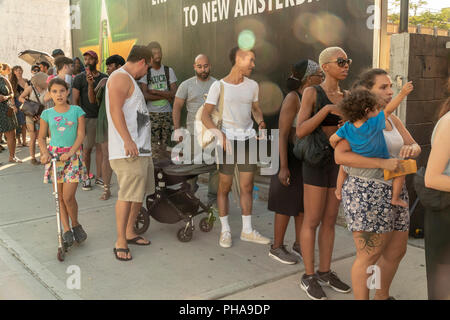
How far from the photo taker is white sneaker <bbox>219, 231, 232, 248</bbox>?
473cm

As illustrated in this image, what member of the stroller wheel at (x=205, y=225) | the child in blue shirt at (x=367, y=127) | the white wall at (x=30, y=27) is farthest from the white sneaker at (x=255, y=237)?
the white wall at (x=30, y=27)

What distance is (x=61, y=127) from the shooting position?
4551 mm

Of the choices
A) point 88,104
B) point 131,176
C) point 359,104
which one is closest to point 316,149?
point 359,104

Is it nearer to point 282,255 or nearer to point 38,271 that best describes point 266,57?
point 282,255

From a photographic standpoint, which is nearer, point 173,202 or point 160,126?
point 173,202

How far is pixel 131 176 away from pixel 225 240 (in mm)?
1192

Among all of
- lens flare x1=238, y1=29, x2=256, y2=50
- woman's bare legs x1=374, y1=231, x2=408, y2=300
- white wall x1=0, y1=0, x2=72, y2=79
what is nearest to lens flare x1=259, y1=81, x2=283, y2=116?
lens flare x1=238, y1=29, x2=256, y2=50

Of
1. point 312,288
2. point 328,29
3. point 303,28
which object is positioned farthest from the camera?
point 303,28

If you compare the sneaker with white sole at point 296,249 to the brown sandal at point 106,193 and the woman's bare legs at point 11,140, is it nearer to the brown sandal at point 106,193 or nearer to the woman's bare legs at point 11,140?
the brown sandal at point 106,193

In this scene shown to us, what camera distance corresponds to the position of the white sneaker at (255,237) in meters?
4.81

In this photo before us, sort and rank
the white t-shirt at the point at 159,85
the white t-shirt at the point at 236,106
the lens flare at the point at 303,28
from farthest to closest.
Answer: the white t-shirt at the point at 159,85 → the lens flare at the point at 303,28 → the white t-shirt at the point at 236,106

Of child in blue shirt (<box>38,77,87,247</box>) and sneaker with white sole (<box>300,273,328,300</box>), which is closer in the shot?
sneaker with white sole (<box>300,273,328,300</box>)

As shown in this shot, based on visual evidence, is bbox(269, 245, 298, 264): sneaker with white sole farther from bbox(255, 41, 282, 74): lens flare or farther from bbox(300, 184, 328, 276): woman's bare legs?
bbox(255, 41, 282, 74): lens flare
